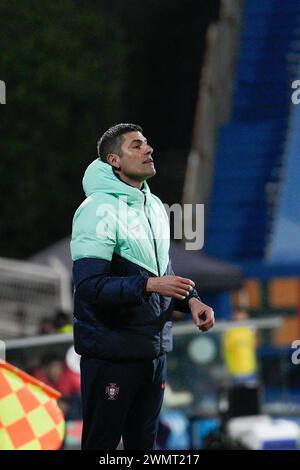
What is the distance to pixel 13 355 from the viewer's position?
812cm

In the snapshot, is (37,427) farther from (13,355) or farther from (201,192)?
(201,192)

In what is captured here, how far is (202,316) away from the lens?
4.05 m

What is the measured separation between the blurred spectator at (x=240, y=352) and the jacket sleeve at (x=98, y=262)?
446 cm

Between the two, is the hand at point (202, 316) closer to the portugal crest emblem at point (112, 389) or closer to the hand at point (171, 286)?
the hand at point (171, 286)

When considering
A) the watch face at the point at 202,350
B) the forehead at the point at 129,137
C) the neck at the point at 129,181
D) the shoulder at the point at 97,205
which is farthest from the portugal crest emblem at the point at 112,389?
the watch face at the point at 202,350

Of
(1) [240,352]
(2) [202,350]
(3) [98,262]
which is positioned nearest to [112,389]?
(3) [98,262]

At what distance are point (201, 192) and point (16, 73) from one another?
13.3 feet

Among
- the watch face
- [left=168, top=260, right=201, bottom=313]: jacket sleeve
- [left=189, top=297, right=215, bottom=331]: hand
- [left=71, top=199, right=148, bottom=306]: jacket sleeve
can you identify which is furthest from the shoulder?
the watch face

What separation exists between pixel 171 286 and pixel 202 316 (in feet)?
0.61

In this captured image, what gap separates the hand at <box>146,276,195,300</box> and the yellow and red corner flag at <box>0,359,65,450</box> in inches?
43.9

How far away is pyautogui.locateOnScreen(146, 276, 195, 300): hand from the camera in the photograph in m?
3.93

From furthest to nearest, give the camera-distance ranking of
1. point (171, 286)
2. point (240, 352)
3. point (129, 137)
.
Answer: point (240, 352), point (129, 137), point (171, 286)

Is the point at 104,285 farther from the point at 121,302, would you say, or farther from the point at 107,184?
the point at 107,184
